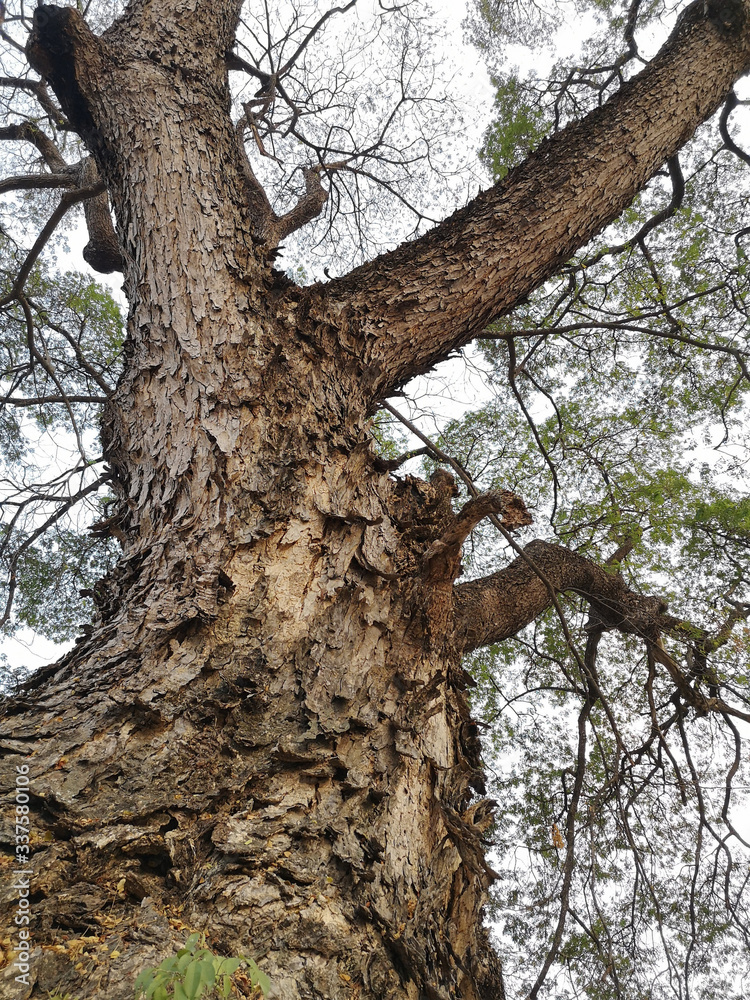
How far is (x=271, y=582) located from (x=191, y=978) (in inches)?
34.0

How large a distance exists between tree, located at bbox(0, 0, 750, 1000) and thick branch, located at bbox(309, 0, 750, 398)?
0.04ft

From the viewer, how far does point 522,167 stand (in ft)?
8.39

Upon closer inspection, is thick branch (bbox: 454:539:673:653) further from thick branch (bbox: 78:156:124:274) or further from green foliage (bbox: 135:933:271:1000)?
thick branch (bbox: 78:156:124:274)

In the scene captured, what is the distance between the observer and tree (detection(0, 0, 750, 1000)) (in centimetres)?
101

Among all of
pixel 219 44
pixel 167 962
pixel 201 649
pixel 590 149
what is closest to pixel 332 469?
pixel 201 649

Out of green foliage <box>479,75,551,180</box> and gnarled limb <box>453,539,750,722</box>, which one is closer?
gnarled limb <box>453,539,750,722</box>

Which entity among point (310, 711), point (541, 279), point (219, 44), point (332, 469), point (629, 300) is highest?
point (629, 300)

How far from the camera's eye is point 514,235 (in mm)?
2342

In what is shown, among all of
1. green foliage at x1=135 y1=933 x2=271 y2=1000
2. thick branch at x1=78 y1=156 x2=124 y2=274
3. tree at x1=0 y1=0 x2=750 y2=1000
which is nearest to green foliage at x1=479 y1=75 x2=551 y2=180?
tree at x1=0 y1=0 x2=750 y2=1000

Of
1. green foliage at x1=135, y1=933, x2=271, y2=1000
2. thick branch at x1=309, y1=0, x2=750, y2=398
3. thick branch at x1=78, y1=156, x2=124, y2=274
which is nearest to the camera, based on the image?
green foliage at x1=135, y1=933, x2=271, y2=1000

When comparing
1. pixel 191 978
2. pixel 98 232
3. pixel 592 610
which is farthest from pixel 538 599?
pixel 98 232

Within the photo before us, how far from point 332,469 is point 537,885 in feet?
11.5

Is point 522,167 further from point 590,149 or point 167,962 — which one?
point 167,962

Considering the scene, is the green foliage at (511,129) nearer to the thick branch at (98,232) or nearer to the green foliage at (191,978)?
the thick branch at (98,232)
